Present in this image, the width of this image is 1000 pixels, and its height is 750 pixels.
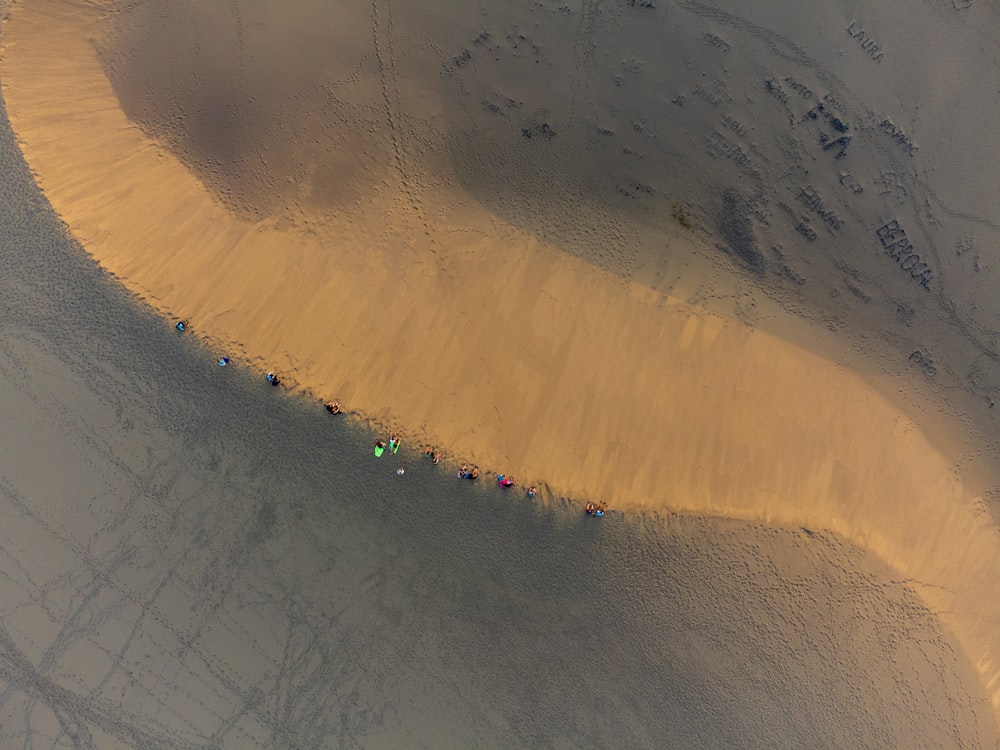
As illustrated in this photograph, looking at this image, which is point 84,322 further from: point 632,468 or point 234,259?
point 632,468

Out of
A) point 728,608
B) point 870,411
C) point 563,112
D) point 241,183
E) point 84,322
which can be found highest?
point 563,112

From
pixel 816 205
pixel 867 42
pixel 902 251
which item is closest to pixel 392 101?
pixel 816 205

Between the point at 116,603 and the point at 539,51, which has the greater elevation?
the point at 539,51

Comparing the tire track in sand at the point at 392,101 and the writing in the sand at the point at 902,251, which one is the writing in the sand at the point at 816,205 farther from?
the tire track in sand at the point at 392,101

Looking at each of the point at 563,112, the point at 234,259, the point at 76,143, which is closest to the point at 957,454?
the point at 563,112

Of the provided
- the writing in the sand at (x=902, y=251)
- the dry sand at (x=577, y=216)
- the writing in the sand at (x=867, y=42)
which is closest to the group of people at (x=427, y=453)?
the dry sand at (x=577, y=216)

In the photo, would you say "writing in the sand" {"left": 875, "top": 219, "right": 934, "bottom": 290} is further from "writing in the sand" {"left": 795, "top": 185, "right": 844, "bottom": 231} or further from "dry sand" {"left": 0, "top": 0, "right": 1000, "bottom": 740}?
"writing in the sand" {"left": 795, "top": 185, "right": 844, "bottom": 231}
